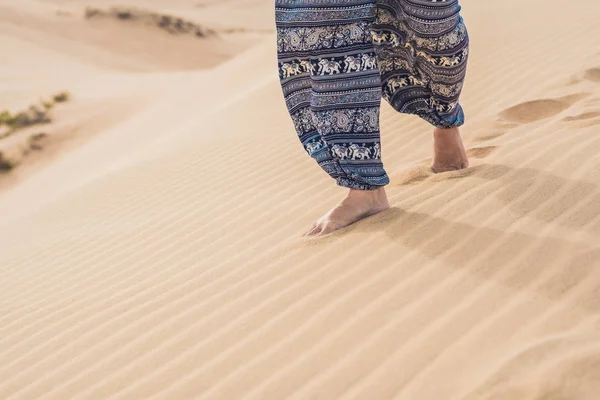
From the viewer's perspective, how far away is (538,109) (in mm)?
4496

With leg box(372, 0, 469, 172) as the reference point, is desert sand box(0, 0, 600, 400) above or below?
below

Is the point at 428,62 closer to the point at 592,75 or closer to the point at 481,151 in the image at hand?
the point at 481,151

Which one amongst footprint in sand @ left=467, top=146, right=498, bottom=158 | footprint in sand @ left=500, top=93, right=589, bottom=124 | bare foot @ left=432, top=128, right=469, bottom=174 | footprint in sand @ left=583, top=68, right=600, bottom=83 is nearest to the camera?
bare foot @ left=432, top=128, right=469, bottom=174

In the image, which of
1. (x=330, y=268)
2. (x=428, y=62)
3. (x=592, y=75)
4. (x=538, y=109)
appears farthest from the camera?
(x=592, y=75)

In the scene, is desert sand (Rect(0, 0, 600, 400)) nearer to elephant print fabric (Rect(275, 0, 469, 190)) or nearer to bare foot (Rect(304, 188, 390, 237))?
bare foot (Rect(304, 188, 390, 237))

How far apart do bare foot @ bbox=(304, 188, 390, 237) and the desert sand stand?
6 cm

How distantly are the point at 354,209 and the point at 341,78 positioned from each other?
1.86 ft

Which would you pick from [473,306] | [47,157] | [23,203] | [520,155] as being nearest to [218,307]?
[473,306]

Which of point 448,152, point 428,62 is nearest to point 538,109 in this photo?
point 448,152

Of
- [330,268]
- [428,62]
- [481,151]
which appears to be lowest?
[330,268]

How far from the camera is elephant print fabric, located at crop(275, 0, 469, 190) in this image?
2812 mm

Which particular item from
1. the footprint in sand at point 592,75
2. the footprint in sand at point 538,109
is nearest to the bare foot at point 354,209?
the footprint in sand at point 538,109

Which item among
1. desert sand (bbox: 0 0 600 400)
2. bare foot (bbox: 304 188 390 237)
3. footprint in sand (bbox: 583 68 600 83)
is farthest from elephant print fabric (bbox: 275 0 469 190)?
footprint in sand (bbox: 583 68 600 83)

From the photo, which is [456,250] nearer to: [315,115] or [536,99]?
[315,115]
